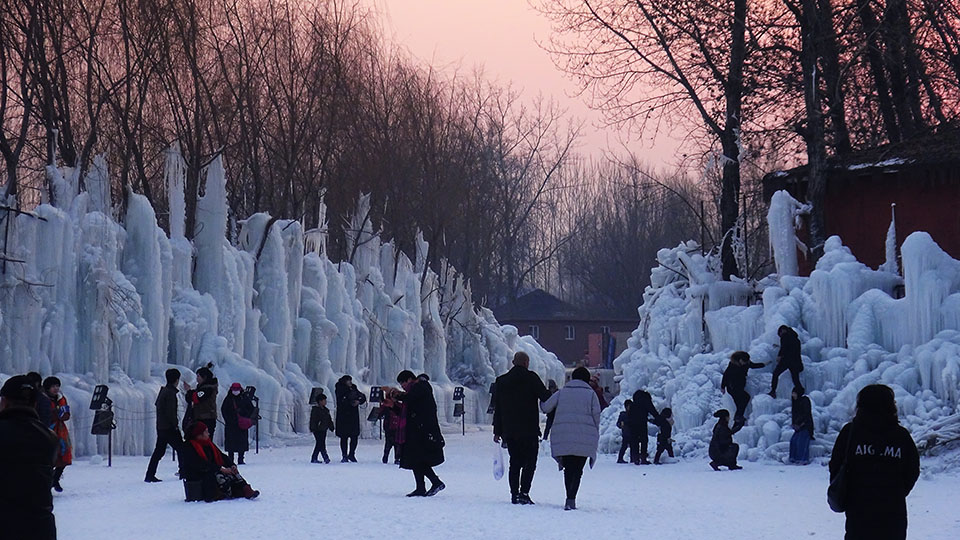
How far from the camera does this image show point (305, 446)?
3159cm

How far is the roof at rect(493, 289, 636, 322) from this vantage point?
313ft

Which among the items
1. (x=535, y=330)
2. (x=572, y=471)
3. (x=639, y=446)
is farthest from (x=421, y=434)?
(x=535, y=330)

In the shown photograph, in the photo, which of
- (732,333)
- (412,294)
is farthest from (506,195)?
(732,333)

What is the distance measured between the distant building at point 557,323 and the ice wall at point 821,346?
60.7 m

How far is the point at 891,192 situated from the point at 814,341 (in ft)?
14.0

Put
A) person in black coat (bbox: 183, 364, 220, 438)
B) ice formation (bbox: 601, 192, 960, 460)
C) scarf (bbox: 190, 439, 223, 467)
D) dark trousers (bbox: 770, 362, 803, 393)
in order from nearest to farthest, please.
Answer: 1. scarf (bbox: 190, 439, 223, 467)
2. person in black coat (bbox: 183, 364, 220, 438)
3. ice formation (bbox: 601, 192, 960, 460)
4. dark trousers (bbox: 770, 362, 803, 393)

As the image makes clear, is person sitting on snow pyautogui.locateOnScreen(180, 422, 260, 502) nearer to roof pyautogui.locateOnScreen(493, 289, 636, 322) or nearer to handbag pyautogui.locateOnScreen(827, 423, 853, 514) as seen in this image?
handbag pyautogui.locateOnScreen(827, 423, 853, 514)

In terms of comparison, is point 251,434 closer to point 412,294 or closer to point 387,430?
point 387,430

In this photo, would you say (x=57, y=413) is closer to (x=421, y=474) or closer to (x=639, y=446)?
(x=421, y=474)

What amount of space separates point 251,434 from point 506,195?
133 feet

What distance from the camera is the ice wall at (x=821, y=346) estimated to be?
917 inches

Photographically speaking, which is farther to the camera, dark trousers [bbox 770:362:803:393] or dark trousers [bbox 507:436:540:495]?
dark trousers [bbox 770:362:803:393]

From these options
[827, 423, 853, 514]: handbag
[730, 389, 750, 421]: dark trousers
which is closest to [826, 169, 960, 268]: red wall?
[730, 389, 750, 421]: dark trousers

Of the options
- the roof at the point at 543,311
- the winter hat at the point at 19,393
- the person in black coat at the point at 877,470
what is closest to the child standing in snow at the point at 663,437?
the person in black coat at the point at 877,470
